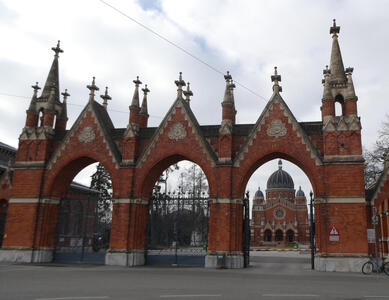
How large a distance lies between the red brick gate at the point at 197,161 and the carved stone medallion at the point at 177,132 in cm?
7

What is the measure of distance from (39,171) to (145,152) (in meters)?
7.70

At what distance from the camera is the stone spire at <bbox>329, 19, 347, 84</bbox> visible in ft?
76.1

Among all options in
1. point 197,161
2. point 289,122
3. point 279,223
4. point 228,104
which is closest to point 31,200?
point 197,161

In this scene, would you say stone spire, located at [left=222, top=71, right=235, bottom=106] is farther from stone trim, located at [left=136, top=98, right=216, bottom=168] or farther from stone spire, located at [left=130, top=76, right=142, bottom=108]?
stone spire, located at [left=130, top=76, right=142, bottom=108]

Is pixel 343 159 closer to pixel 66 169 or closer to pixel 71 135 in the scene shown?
pixel 71 135

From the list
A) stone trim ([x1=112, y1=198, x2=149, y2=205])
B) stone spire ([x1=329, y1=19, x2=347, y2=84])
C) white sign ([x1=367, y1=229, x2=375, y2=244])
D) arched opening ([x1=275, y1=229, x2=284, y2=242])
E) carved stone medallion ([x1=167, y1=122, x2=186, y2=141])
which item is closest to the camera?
white sign ([x1=367, y1=229, x2=375, y2=244])

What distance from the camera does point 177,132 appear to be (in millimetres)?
24297

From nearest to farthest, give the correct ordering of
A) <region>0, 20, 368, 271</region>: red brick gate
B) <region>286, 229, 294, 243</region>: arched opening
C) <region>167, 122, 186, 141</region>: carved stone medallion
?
<region>0, 20, 368, 271</region>: red brick gate, <region>167, 122, 186, 141</region>: carved stone medallion, <region>286, 229, 294, 243</region>: arched opening

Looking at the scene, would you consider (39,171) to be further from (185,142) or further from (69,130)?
(185,142)

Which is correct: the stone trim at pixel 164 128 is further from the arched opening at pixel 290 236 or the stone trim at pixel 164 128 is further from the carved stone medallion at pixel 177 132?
the arched opening at pixel 290 236

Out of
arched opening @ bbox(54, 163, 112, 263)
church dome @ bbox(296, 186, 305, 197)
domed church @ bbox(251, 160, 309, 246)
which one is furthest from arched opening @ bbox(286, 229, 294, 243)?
arched opening @ bbox(54, 163, 112, 263)

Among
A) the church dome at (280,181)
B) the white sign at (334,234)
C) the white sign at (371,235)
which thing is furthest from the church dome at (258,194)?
the white sign at (371,235)

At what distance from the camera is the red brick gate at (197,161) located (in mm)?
20750

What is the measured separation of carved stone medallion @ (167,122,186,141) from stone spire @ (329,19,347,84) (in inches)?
386
